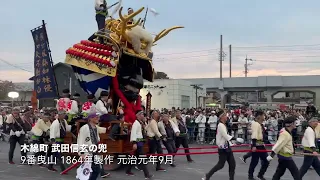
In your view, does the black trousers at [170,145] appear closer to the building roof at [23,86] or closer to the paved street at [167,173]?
the paved street at [167,173]

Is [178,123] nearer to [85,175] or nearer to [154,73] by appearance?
[154,73]

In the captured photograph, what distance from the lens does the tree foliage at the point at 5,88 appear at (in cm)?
4897

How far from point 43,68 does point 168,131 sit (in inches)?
189

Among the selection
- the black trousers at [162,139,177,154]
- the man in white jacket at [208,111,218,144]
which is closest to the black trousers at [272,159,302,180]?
the black trousers at [162,139,177,154]

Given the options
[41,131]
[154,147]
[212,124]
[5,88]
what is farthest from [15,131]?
[5,88]

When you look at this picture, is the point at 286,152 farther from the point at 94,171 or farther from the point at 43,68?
the point at 43,68

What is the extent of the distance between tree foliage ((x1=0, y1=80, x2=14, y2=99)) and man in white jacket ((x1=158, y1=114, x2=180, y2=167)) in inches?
1615

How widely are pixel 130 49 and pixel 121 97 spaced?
4.59 feet

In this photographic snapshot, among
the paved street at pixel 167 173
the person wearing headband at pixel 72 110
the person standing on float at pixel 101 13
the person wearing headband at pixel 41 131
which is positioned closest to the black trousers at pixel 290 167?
the paved street at pixel 167 173

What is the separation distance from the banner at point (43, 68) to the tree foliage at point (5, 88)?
3787 cm

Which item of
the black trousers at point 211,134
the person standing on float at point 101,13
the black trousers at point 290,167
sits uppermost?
the person standing on float at point 101,13

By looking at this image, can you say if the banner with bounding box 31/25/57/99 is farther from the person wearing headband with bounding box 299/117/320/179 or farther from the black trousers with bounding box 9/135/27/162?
the person wearing headband with bounding box 299/117/320/179

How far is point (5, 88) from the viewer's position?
49.4 meters

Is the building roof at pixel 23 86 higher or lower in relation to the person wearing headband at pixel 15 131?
higher
